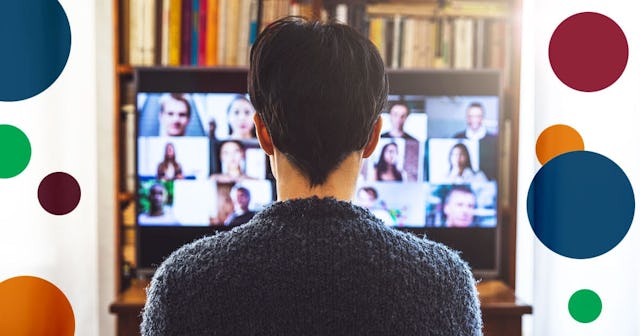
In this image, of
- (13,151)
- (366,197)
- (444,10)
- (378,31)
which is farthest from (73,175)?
(444,10)

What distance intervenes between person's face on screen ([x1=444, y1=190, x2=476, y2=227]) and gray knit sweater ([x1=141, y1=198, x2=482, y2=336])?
4.38 feet

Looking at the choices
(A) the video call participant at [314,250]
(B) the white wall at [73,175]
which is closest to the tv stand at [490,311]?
(B) the white wall at [73,175]

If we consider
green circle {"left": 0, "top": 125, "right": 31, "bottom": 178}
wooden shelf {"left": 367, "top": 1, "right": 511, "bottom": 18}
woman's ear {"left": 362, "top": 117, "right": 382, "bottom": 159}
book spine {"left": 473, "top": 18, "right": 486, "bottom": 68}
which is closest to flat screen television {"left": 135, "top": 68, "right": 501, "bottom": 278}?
book spine {"left": 473, "top": 18, "right": 486, "bottom": 68}

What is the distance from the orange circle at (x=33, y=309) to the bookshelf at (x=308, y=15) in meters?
0.39

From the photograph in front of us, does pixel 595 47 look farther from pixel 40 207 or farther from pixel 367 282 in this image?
pixel 40 207

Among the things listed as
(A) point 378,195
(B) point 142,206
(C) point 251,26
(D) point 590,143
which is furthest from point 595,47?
(B) point 142,206

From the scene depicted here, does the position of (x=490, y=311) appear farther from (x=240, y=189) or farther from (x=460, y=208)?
(x=240, y=189)

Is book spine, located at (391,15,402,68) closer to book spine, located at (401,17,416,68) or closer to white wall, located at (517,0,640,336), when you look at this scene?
book spine, located at (401,17,416,68)

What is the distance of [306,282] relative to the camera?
0.61 meters

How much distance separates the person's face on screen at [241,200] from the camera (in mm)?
1954

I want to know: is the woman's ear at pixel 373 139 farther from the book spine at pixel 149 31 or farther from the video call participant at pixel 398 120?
the book spine at pixel 149 31

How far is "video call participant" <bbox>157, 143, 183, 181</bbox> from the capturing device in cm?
194

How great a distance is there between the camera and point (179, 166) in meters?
1.94

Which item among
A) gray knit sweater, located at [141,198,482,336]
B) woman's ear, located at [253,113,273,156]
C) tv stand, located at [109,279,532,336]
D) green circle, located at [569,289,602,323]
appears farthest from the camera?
tv stand, located at [109,279,532,336]
